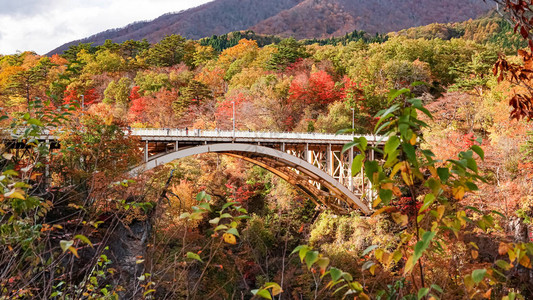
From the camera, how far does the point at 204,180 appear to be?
2873 centimetres

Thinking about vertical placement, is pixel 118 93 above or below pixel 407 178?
above

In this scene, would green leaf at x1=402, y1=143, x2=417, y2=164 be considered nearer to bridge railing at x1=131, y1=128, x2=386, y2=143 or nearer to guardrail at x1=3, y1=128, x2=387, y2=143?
guardrail at x1=3, y1=128, x2=387, y2=143

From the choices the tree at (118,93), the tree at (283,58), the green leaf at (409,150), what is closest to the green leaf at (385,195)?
the green leaf at (409,150)

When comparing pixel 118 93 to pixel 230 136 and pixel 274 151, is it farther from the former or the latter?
pixel 274 151

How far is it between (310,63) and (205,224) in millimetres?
21457

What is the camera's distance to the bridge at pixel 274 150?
18.8 metres

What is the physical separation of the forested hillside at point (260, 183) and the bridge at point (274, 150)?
92 centimetres

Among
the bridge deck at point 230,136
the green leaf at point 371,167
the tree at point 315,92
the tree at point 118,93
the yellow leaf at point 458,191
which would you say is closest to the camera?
the green leaf at point 371,167

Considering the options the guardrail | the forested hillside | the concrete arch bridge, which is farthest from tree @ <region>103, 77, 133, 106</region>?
the guardrail

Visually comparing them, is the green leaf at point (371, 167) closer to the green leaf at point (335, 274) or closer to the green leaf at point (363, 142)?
the green leaf at point (363, 142)

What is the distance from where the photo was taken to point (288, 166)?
909 inches

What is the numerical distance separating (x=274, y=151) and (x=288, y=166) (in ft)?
6.51

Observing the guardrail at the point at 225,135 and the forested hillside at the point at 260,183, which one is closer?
the forested hillside at the point at 260,183

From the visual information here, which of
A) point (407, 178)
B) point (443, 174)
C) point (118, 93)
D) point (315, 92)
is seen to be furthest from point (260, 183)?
point (443, 174)
